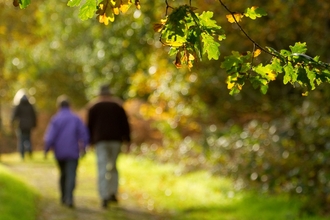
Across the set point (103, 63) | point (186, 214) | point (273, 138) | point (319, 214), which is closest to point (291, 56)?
point (319, 214)

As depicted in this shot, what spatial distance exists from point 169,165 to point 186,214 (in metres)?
7.27

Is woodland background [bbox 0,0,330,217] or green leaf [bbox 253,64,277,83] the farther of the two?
woodland background [bbox 0,0,330,217]

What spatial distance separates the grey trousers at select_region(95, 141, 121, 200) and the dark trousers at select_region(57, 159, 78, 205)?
1.62ft

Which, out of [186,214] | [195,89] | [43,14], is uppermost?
[43,14]

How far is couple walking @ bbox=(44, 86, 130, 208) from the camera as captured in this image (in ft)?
40.6

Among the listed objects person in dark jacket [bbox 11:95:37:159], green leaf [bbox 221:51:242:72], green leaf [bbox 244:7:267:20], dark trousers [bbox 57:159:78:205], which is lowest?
dark trousers [bbox 57:159:78:205]

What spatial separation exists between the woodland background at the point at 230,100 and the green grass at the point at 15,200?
11.0ft

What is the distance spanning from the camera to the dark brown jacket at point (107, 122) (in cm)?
1277

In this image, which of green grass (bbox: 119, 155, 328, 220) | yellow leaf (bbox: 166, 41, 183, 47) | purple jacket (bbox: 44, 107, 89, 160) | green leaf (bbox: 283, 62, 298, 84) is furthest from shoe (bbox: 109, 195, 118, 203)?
yellow leaf (bbox: 166, 41, 183, 47)

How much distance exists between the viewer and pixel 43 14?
1911 centimetres

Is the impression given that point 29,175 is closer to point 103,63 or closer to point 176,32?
point 103,63

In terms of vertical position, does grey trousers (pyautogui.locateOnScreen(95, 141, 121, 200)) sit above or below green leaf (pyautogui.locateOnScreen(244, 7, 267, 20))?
below

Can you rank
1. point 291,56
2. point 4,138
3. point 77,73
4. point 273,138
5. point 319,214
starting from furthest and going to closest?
point 4,138
point 77,73
point 273,138
point 319,214
point 291,56

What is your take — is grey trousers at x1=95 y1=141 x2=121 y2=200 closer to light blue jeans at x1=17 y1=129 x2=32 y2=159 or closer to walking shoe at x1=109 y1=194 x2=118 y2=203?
walking shoe at x1=109 y1=194 x2=118 y2=203
